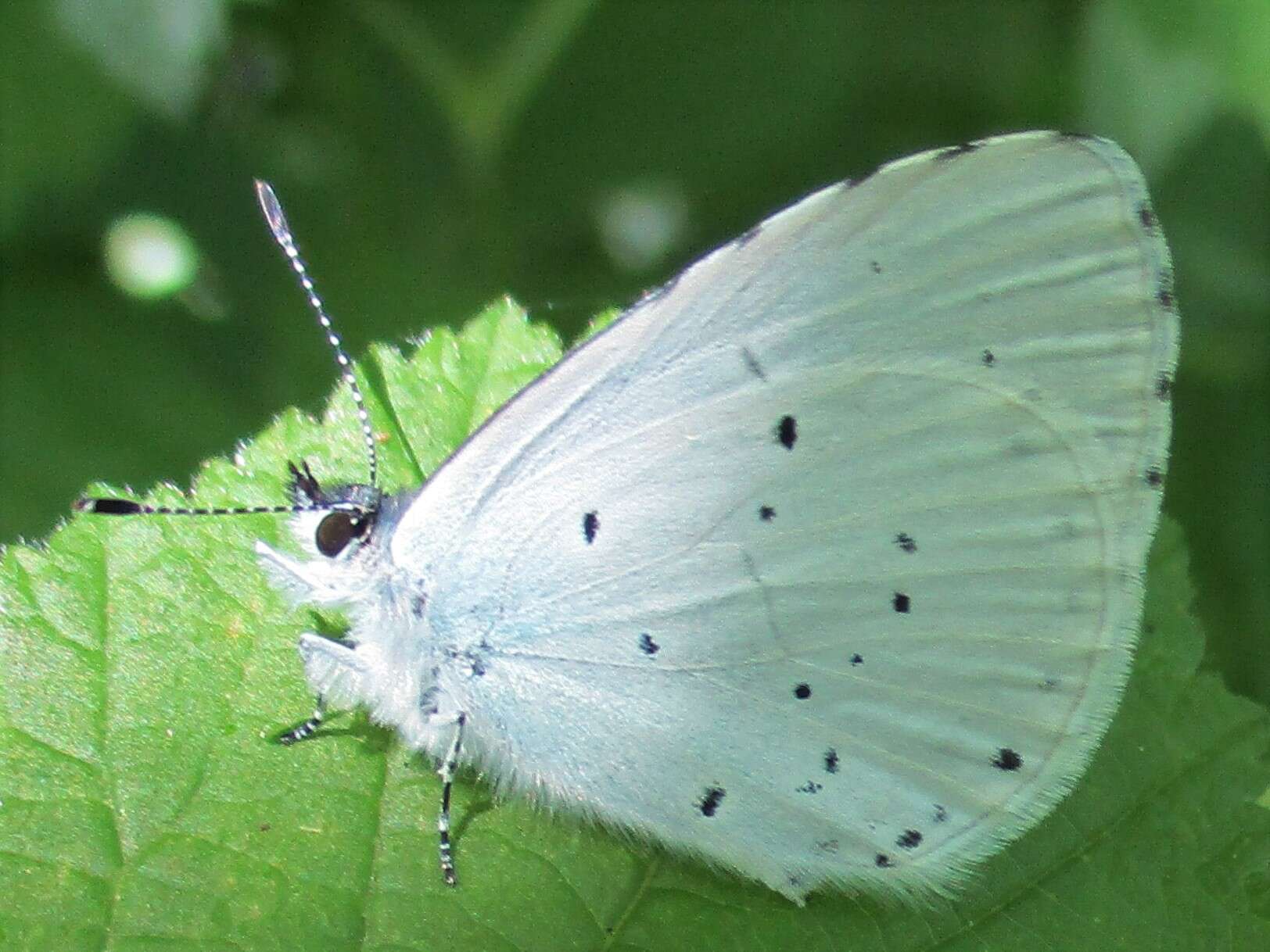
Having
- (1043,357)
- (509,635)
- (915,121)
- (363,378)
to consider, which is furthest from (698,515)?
(915,121)

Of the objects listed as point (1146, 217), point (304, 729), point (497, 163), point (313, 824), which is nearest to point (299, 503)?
point (304, 729)

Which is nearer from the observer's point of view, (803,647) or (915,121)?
(803,647)

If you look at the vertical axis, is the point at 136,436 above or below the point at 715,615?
above

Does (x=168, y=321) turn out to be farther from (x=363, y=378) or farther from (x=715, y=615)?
(x=715, y=615)

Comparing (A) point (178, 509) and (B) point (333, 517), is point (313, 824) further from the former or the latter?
(A) point (178, 509)

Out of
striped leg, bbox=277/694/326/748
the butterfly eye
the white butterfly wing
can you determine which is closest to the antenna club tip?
the butterfly eye

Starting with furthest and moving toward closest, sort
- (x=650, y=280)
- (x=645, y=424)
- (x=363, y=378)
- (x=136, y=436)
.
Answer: (x=650, y=280), (x=136, y=436), (x=363, y=378), (x=645, y=424)
